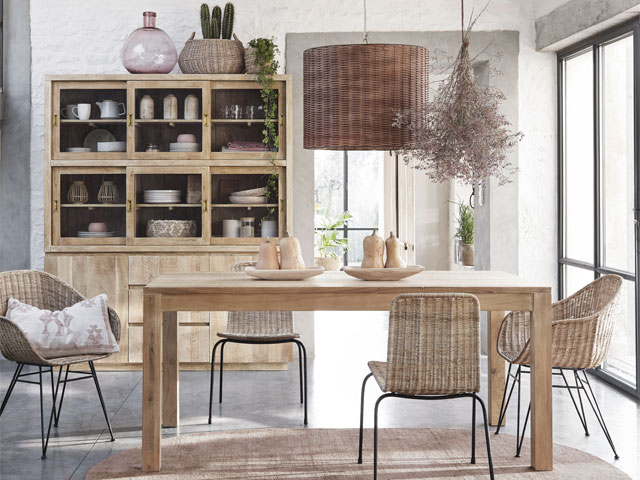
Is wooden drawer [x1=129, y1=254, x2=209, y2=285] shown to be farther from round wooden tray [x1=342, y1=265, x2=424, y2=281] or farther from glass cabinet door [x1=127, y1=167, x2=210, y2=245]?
round wooden tray [x1=342, y1=265, x2=424, y2=281]

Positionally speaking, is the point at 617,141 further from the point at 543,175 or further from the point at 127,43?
the point at 127,43

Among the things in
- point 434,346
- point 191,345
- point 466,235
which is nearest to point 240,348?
point 191,345

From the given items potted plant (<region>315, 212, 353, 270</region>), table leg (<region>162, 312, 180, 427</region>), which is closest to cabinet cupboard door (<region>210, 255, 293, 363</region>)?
table leg (<region>162, 312, 180, 427</region>)

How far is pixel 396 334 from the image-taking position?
3.46 metres

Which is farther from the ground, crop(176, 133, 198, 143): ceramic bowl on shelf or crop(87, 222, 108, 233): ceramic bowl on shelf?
crop(176, 133, 198, 143): ceramic bowl on shelf

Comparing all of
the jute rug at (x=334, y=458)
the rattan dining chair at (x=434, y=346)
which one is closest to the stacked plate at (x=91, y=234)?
the jute rug at (x=334, y=458)

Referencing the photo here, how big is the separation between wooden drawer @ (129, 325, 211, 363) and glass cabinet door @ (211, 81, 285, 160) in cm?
138

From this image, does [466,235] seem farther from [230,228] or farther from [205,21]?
[205,21]

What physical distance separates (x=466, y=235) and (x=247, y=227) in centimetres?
408

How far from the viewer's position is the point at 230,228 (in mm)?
6328

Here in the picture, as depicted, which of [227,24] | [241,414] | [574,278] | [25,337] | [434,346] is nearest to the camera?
[434,346]

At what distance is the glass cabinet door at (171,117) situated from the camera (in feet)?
20.4

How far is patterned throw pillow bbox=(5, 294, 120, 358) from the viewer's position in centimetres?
441

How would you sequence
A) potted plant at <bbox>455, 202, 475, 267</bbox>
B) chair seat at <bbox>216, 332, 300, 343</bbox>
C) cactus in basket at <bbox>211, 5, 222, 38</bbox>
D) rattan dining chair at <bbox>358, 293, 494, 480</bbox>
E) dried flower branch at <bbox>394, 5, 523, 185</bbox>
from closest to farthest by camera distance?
rattan dining chair at <bbox>358, 293, 494, 480</bbox> < dried flower branch at <bbox>394, 5, 523, 185</bbox> < chair seat at <bbox>216, 332, 300, 343</bbox> < cactus in basket at <bbox>211, 5, 222, 38</bbox> < potted plant at <bbox>455, 202, 475, 267</bbox>
